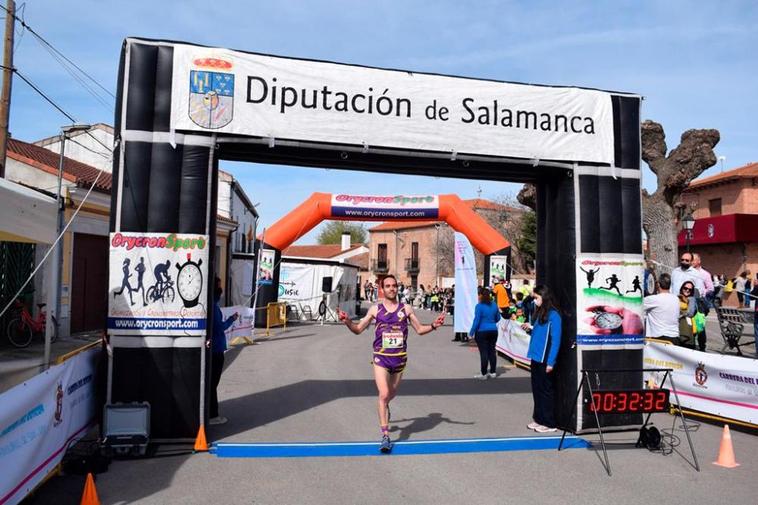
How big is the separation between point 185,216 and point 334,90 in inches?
88.0

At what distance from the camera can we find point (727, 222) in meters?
36.6

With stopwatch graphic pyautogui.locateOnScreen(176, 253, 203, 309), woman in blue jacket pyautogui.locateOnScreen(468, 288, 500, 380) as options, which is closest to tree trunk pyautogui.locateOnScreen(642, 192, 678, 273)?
woman in blue jacket pyautogui.locateOnScreen(468, 288, 500, 380)

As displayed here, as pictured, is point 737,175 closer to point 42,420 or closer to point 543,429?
point 543,429

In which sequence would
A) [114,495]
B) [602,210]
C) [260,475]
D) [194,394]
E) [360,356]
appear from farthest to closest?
1. [360,356]
2. [602,210]
3. [194,394]
4. [260,475]
5. [114,495]

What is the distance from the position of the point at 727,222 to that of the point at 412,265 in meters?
39.1


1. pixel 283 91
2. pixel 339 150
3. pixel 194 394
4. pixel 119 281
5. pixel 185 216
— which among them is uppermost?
pixel 283 91

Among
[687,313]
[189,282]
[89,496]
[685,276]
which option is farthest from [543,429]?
[685,276]

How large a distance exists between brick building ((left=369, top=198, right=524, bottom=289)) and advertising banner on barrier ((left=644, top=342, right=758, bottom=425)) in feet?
169

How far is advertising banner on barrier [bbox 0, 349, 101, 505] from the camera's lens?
4.51 metres

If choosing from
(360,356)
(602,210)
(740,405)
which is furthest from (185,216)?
(360,356)

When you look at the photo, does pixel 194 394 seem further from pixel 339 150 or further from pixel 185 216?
pixel 339 150

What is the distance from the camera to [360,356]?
49.8 feet

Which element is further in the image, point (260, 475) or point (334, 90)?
point (334, 90)

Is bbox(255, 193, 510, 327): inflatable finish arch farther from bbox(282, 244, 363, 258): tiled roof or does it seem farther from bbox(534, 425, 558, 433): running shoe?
bbox(282, 244, 363, 258): tiled roof
